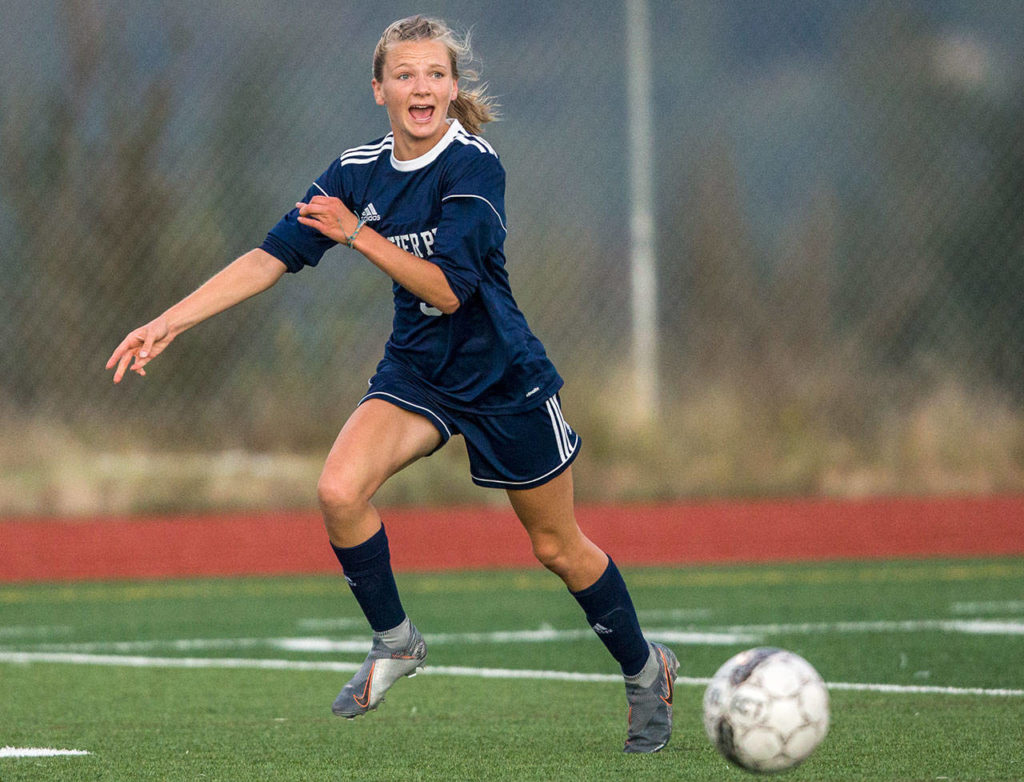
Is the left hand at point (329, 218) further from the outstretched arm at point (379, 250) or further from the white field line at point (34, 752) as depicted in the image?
the white field line at point (34, 752)

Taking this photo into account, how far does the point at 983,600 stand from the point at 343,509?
516cm

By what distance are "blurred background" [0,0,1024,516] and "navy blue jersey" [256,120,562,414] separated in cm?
792

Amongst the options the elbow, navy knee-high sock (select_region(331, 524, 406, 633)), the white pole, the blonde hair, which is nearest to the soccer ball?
navy knee-high sock (select_region(331, 524, 406, 633))

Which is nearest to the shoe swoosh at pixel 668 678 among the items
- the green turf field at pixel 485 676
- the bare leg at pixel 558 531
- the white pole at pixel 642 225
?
the green turf field at pixel 485 676

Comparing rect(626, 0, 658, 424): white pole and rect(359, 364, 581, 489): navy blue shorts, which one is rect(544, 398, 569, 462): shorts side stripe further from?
rect(626, 0, 658, 424): white pole

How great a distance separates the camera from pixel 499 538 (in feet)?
38.6

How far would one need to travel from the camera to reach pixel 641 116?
13.6 metres

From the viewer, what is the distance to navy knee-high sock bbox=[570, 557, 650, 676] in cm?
493

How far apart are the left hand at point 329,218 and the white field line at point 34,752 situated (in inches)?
65.6

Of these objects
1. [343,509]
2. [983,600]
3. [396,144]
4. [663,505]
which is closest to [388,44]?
[396,144]

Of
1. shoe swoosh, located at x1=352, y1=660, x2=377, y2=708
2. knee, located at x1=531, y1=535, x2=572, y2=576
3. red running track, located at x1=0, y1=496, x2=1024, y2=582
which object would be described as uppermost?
knee, located at x1=531, y1=535, x2=572, y2=576

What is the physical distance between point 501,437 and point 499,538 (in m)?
7.03

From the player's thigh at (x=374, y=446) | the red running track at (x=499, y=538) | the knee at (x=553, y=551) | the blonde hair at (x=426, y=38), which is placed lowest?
the red running track at (x=499, y=538)

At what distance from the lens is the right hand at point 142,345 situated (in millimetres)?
4502
